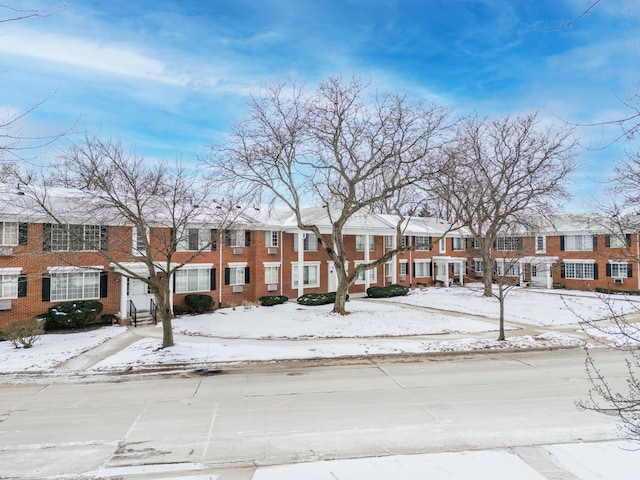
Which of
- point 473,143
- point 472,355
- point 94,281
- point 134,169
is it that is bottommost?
point 472,355

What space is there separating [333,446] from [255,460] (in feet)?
4.96

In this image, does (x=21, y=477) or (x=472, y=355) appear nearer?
(x=21, y=477)

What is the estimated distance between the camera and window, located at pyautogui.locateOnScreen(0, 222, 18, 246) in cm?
2055

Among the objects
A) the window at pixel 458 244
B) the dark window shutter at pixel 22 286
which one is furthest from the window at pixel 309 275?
the window at pixel 458 244

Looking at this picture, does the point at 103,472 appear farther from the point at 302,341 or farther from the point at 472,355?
the point at 472,355

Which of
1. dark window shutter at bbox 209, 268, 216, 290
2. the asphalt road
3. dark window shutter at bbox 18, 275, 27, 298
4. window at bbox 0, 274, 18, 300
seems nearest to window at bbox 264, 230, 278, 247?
dark window shutter at bbox 209, 268, 216, 290

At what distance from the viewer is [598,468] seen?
6.71 metres

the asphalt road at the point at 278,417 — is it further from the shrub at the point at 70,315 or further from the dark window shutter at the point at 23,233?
the dark window shutter at the point at 23,233

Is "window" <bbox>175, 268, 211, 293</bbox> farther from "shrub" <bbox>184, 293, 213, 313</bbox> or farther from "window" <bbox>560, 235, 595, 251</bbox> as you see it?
"window" <bbox>560, 235, 595, 251</bbox>

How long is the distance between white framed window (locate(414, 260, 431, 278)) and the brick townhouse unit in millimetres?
102

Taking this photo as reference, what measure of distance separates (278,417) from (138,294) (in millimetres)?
17946

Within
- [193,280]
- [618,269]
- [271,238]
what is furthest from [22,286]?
[618,269]

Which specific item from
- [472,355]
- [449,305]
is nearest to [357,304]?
[449,305]

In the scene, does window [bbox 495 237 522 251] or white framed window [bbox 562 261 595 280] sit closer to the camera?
window [bbox 495 237 522 251]
